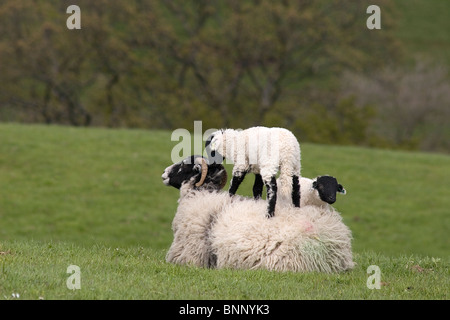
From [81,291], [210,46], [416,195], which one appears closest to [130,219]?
[416,195]

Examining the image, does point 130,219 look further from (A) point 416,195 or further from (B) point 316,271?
(B) point 316,271

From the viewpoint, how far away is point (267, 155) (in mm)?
7938

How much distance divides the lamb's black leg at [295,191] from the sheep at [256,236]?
10cm

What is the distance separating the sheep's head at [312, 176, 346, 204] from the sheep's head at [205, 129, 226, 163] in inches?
50.3

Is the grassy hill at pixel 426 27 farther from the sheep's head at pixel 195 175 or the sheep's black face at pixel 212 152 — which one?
the sheep's black face at pixel 212 152

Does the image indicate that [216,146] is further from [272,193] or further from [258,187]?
[272,193]

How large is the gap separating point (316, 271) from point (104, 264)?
102 inches

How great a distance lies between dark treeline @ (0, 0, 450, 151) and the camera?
45625mm

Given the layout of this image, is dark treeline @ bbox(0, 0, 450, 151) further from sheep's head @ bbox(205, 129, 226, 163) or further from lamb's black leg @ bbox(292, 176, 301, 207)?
lamb's black leg @ bbox(292, 176, 301, 207)

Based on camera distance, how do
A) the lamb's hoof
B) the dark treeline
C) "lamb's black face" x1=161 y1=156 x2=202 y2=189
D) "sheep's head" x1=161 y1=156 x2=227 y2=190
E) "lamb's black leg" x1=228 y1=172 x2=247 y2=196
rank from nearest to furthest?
the lamb's hoof
"lamb's black leg" x1=228 y1=172 x2=247 y2=196
"sheep's head" x1=161 y1=156 x2=227 y2=190
"lamb's black face" x1=161 y1=156 x2=202 y2=189
the dark treeline

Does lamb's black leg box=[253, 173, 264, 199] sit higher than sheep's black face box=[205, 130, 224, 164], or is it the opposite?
sheep's black face box=[205, 130, 224, 164]

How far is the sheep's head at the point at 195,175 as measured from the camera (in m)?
8.95

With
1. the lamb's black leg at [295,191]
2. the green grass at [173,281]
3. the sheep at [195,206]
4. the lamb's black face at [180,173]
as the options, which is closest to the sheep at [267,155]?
the lamb's black leg at [295,191]

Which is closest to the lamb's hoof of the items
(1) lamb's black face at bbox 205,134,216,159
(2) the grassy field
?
(1) lamb's black face at bbox 205,134,216,159
